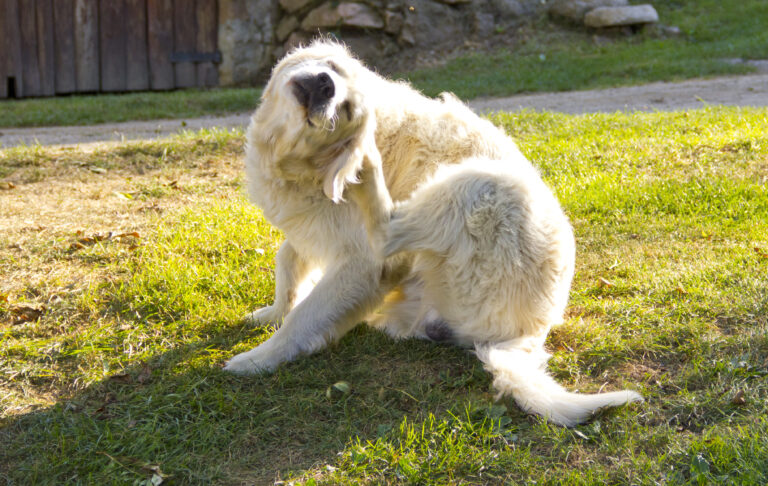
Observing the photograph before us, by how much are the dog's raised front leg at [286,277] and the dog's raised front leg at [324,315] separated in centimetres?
44

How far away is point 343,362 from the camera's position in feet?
12.1

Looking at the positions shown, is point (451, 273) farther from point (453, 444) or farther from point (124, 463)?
point (124, 463)

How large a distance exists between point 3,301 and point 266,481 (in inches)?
92.9

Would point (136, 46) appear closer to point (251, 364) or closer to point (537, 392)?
point (251, 364)

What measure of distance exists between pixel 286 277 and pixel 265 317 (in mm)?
292

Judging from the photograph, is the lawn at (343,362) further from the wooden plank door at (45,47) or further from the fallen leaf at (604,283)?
the wooden plank door at (45,47)

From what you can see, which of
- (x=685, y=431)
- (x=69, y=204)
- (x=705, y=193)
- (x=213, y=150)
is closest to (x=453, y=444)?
(x=685, y=431)

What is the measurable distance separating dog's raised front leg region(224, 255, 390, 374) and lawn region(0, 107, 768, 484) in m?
0.08

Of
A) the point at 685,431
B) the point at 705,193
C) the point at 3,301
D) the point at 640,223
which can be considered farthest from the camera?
the point at 705,193

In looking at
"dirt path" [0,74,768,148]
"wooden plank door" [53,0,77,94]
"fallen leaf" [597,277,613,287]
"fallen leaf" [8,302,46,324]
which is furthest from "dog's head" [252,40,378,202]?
"wooden plank door" [53,0,77,94]

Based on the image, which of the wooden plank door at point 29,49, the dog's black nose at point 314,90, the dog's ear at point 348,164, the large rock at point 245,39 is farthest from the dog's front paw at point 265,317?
the wooden plank door at point 29,49

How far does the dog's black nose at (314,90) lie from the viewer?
3.12 m

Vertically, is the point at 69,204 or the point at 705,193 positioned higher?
the point at 705,193

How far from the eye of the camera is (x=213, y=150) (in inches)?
296
